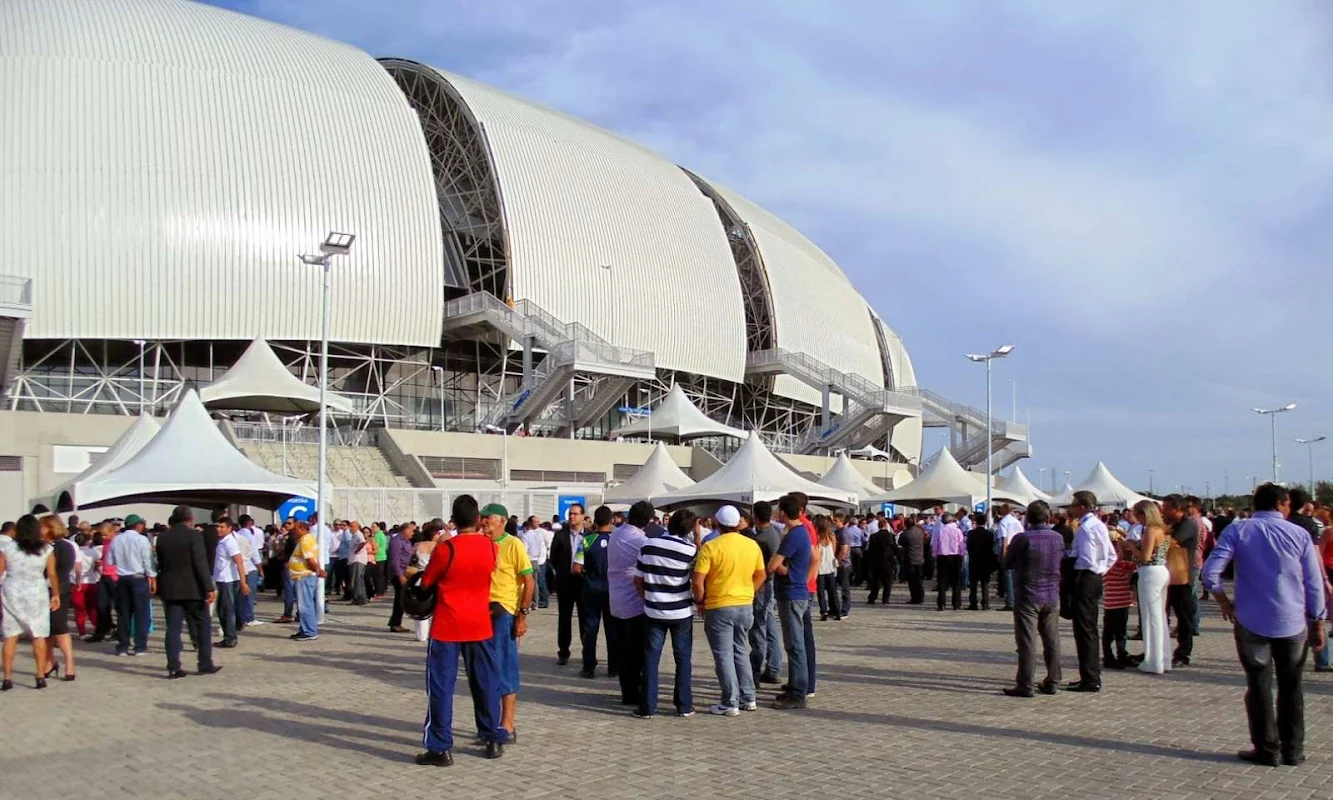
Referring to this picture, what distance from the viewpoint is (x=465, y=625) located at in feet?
24.6

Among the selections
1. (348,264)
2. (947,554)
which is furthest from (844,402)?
(947,554)

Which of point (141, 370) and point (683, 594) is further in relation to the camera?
point (141, 370)

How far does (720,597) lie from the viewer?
907 centimetres

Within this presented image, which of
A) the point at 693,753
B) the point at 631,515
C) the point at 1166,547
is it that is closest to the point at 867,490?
the point at 1166,547

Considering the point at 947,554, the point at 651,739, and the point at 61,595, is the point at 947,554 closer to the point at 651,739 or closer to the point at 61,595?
the point at 651,739

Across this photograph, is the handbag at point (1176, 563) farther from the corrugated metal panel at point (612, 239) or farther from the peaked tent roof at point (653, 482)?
the corrugated metal panel at point (612, 239)

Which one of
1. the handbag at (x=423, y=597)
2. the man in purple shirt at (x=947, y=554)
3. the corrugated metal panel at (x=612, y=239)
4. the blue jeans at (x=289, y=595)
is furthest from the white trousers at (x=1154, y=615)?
the corrugated metal panel at (x=612, y=239)

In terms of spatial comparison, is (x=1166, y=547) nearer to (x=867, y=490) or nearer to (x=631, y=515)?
(x=631, y=515)

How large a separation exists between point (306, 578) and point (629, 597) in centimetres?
683

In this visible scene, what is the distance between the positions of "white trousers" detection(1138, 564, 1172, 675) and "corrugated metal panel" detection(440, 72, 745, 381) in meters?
34.0

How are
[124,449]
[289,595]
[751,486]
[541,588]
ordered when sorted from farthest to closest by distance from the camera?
[751,486] → [124,449] → [541,588] → [289,595]

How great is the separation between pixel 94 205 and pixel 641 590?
3279 cm

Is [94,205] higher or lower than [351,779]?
higher

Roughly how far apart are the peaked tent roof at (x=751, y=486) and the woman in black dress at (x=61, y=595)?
14443 mm
